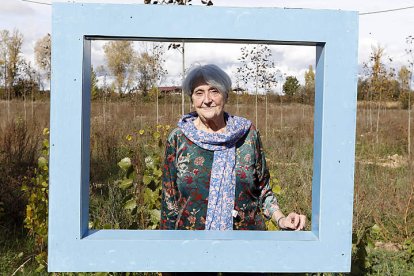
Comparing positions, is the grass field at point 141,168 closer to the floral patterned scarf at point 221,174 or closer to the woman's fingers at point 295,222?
the floral patterned scarf at point 221,174

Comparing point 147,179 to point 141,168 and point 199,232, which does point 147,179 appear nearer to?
point 141,168

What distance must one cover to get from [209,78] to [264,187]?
0.49m

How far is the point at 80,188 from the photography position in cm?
126

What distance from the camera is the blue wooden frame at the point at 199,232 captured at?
1.23 m

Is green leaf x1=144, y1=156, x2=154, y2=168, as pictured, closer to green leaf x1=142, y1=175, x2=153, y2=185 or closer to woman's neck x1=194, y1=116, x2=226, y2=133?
green leaf x1=142, y1=175, x2=153, y2=185

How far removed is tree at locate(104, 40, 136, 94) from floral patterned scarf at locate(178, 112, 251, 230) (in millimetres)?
768

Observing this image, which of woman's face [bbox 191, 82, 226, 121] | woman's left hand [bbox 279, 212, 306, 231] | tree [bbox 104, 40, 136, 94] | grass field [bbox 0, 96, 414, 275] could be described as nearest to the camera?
woman's left hand [bbox 279, 212, 306, 231]

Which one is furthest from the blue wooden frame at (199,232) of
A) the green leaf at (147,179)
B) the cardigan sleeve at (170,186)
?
the green leaf at (147,179)

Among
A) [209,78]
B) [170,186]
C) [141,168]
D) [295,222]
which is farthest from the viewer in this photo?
[141,168]

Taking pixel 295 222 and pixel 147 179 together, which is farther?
pixel 147 179

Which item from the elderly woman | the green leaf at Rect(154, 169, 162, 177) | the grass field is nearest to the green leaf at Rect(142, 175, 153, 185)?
the green leaf at Rect(154, 169, 162, 177)

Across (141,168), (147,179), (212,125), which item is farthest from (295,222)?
(141,168)

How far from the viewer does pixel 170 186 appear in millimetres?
1934

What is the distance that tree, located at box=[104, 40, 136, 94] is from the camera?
2553mm
